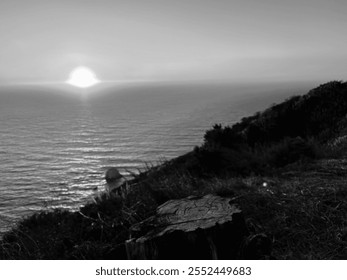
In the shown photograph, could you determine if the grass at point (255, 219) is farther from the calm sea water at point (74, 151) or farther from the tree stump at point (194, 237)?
the calm sea water at point (74, 151)

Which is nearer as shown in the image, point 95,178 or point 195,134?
point 95,178

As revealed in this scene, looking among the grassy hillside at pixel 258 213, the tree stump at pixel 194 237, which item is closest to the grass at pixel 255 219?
the grassy hillside at pixel 258 213

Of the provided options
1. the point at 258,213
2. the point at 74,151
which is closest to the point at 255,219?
the point at 258,213

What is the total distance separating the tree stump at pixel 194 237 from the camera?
3436 millimetres

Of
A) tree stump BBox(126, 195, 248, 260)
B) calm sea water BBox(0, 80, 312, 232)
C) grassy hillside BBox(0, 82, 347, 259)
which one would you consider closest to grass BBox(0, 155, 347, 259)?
grassy hillside BBox(0, 82, 347, 259)

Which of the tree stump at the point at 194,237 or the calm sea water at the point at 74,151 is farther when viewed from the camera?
the calm sea water at the point at 74,151

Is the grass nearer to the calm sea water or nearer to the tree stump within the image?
the tree stump

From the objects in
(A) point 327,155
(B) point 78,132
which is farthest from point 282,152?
(B) point 78,132

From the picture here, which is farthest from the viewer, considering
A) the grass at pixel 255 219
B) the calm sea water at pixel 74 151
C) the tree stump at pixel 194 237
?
the calm sea water at pixel 74 151

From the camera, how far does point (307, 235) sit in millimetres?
4082

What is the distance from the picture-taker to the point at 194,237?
3.43 metres

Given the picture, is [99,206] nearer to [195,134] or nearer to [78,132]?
[195,134]

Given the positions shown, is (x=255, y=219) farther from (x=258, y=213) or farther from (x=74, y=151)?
(x=74, y=151)
